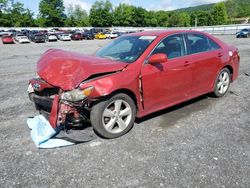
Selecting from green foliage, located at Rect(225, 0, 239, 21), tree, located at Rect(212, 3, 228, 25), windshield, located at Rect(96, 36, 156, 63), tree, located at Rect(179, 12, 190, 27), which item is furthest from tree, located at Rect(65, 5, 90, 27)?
windshield, located at Rect(96, 36, 156, 63)

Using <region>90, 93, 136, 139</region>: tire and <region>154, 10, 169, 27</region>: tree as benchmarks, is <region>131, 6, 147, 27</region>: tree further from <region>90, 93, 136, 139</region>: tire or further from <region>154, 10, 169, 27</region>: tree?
<region>90, 93, 136, 139</region>: tire

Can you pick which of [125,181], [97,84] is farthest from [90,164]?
[97,84]

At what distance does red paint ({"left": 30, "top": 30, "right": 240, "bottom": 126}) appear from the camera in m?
3.62

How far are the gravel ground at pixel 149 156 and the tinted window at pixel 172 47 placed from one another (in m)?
1.16

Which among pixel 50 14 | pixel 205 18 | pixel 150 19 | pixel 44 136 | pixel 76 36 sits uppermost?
pixel 50 14

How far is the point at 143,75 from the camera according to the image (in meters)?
4.02

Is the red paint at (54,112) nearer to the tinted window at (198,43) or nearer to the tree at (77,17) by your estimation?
the tinted window at (198,43)

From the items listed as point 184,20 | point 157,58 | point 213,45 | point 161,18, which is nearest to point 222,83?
point 213,45

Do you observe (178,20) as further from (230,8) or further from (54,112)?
(54,112)

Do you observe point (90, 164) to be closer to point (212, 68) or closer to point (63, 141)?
point (63, 141)

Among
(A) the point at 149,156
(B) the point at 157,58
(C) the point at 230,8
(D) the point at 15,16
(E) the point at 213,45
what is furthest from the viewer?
(C) the point at 230,8

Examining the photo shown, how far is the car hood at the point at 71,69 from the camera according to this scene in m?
3.59

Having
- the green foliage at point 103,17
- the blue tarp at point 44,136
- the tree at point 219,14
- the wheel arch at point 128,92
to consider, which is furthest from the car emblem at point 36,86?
the tree at point 219,14

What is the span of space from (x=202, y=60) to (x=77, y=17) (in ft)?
415
